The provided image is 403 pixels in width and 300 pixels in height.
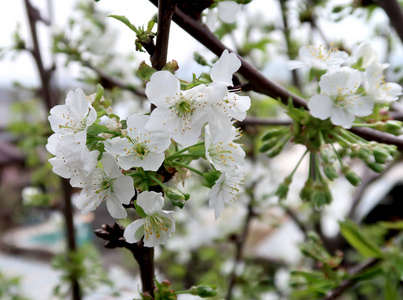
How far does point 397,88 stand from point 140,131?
1.66 feet

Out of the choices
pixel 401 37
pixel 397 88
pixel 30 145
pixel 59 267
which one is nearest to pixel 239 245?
pixel 59 267

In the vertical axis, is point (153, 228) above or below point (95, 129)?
below

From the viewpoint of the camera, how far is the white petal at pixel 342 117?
0.61 meters

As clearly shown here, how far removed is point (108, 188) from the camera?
494mm

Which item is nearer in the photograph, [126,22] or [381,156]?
[126,22]

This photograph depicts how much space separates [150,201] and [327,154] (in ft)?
1.15

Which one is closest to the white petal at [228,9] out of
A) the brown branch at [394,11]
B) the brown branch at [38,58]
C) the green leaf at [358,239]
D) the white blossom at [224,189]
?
the white blossom at [224,189]

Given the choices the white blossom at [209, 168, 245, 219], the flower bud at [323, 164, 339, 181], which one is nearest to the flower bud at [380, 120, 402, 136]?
the flower bud at [323, 164, 339, 181]

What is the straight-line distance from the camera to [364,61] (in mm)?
708

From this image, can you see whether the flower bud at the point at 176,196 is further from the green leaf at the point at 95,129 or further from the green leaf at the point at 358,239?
the green leaf at the point at 358,239

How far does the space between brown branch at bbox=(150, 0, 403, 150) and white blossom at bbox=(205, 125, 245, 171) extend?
0.49ft

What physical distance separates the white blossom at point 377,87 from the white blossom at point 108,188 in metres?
0.47

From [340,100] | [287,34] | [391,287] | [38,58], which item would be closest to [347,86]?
[340,100]

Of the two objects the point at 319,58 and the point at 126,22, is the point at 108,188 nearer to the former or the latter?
the point at 126,22
